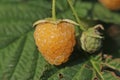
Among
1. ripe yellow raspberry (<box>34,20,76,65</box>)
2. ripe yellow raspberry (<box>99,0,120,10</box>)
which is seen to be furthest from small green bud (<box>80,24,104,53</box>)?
ripe yellow raspberry (<box>99,0,120,10</box>)

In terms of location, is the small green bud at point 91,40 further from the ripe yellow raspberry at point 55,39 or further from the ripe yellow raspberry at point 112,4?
the ripe yellow raspberry at point 112,4

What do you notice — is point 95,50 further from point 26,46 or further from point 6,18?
point 6,18

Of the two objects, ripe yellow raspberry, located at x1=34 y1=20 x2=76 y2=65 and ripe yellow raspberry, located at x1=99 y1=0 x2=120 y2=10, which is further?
ripe yellow raspberry, located at x1=99 y1=0 x2=120 y2=10

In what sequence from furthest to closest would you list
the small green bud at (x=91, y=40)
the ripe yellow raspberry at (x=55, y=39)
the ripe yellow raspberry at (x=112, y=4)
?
the ripe yellow raspberry at (x=112, y=4)
the small green bud at (x=91, y=40)
the ripe yellow raspberry at (x=55, y=39)

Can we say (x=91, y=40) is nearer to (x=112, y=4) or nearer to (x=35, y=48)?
(x=35, y=48)

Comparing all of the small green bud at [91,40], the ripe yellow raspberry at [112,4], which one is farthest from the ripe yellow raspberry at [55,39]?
the ripe yellow raspberry at [112,4]

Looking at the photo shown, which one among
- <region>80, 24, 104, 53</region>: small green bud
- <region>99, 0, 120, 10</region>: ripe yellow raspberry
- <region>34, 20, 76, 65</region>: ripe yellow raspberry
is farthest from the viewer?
<region>99, 0, 120, 10</region>: ripe yellow raspberry

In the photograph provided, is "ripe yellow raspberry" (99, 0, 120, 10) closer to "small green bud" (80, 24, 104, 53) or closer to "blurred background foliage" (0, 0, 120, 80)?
"blurred background foliage" (0, 0, 120, 80)
